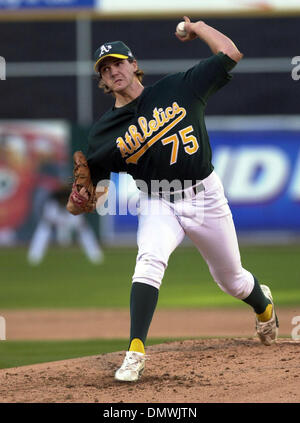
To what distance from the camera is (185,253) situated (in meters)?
14.8

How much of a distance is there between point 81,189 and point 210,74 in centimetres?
93

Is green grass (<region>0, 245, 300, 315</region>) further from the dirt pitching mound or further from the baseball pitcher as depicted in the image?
the baseball pitcher

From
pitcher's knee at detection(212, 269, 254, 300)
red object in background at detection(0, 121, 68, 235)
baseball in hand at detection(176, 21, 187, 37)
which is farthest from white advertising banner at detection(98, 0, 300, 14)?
baseball in hand at detection(176, 21, 187, 37)

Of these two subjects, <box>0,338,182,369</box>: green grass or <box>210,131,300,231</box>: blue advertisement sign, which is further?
<box>210,131,300,231</box>: blue advertisement sign

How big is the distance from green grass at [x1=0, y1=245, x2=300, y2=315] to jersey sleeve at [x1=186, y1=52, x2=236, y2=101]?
14.0 ft

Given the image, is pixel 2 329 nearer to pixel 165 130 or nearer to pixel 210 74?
pixel 165 130

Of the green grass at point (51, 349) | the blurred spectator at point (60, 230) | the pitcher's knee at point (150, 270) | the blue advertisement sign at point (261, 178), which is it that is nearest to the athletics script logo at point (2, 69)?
the blurred spectator at point (60, 230)

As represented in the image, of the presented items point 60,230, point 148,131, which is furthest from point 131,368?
point 60,230

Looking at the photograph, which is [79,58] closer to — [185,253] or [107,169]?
[185,253]

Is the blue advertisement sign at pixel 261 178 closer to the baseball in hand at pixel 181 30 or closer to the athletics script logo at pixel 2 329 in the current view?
the athletics script logo at pixel 2 329

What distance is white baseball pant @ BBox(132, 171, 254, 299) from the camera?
4664mm

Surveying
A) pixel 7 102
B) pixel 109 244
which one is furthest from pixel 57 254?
pixel 7 102
